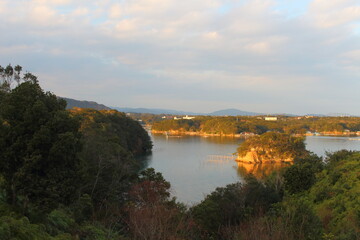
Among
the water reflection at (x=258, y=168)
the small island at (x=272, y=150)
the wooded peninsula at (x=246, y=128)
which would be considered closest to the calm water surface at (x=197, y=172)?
the water reflection at (x=258, y=168)

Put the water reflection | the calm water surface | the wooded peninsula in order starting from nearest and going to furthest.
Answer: the calm water surface
the water reflection
the wooded peninsula

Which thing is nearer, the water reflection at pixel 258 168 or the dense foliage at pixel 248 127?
the water reflection at pixel 258 168

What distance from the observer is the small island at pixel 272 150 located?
4119cm

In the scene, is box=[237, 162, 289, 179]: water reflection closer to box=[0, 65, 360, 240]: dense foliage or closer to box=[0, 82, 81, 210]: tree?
box=[0, 65, 360, 240]: dense foliage

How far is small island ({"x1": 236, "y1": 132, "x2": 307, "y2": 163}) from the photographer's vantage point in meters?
41.2

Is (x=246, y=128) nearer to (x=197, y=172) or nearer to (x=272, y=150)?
(x=272, y=150)

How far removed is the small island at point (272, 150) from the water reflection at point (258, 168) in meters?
1.44

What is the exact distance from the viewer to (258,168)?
37.4 meters

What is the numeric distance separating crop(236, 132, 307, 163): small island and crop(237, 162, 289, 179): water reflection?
144cm

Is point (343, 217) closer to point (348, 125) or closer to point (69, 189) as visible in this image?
point (69, 189)

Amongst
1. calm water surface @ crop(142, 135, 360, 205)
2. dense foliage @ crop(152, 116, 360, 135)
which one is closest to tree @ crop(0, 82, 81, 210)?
calm water surface @ crop(142, 135, 360, 205)

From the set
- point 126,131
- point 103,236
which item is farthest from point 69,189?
point 126,131

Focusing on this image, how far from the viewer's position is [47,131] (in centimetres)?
802

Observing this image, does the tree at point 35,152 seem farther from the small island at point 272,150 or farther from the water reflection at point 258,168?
the small island at point 272,150
